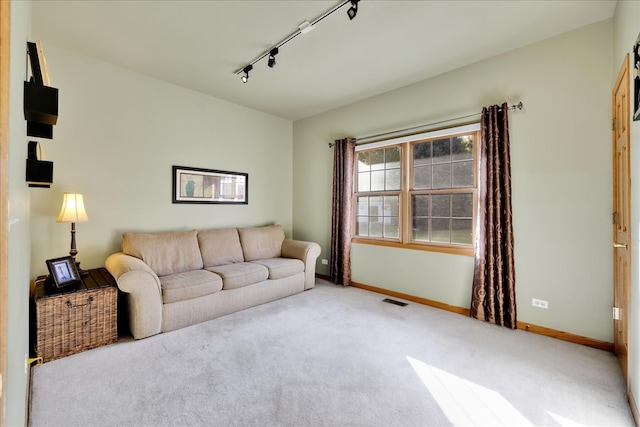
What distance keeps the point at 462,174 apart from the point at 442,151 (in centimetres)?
38

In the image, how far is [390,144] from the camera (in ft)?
13.1

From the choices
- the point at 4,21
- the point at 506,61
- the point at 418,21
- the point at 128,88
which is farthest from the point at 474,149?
the point at 128,88

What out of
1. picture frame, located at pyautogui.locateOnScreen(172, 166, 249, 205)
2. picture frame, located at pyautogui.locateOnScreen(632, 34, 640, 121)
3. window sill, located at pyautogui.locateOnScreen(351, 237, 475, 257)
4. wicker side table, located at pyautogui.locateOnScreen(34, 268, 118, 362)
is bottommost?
wicker side table, located at pyautogui.locateOnScreen(34, 268, 118, 362)

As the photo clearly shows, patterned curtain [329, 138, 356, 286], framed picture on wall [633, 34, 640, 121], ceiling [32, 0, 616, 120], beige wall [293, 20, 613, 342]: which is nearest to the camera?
framed picture on wall [633, 34, 640, 121]

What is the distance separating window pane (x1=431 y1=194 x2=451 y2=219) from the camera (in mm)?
3564

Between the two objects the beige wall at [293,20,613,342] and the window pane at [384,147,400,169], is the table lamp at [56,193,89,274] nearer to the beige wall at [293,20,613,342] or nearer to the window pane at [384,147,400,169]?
the window pane at [384,147,400,169]

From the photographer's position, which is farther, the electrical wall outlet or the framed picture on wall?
the electrical wall outlet

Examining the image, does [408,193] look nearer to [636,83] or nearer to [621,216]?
[621,216]

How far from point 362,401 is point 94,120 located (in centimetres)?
379

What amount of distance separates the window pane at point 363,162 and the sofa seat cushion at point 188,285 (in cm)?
260

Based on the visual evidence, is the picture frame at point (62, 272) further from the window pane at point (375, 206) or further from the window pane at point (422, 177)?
the window pane at point (422, 177)

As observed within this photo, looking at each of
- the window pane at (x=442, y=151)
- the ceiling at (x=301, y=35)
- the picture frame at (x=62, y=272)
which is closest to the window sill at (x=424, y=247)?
the window pane at (x=442, y=151)

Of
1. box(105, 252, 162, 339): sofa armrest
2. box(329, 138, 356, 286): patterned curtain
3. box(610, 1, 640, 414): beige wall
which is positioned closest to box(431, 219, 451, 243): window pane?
box(329, 138, 356, 286): patterned curtain

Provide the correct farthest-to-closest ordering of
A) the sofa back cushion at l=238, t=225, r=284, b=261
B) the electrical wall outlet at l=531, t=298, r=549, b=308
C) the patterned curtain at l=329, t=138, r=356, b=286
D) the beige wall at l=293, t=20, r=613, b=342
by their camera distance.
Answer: the patterned curtain at l=329, t=138, r=356, b=286 < the sofa back cushion at l=238, t=225, r=284, b=261 < the electrical wall outlet at l=531, t=298, r=549, b=308 < the beige wall at l=293, t=20, r=613, b=342
